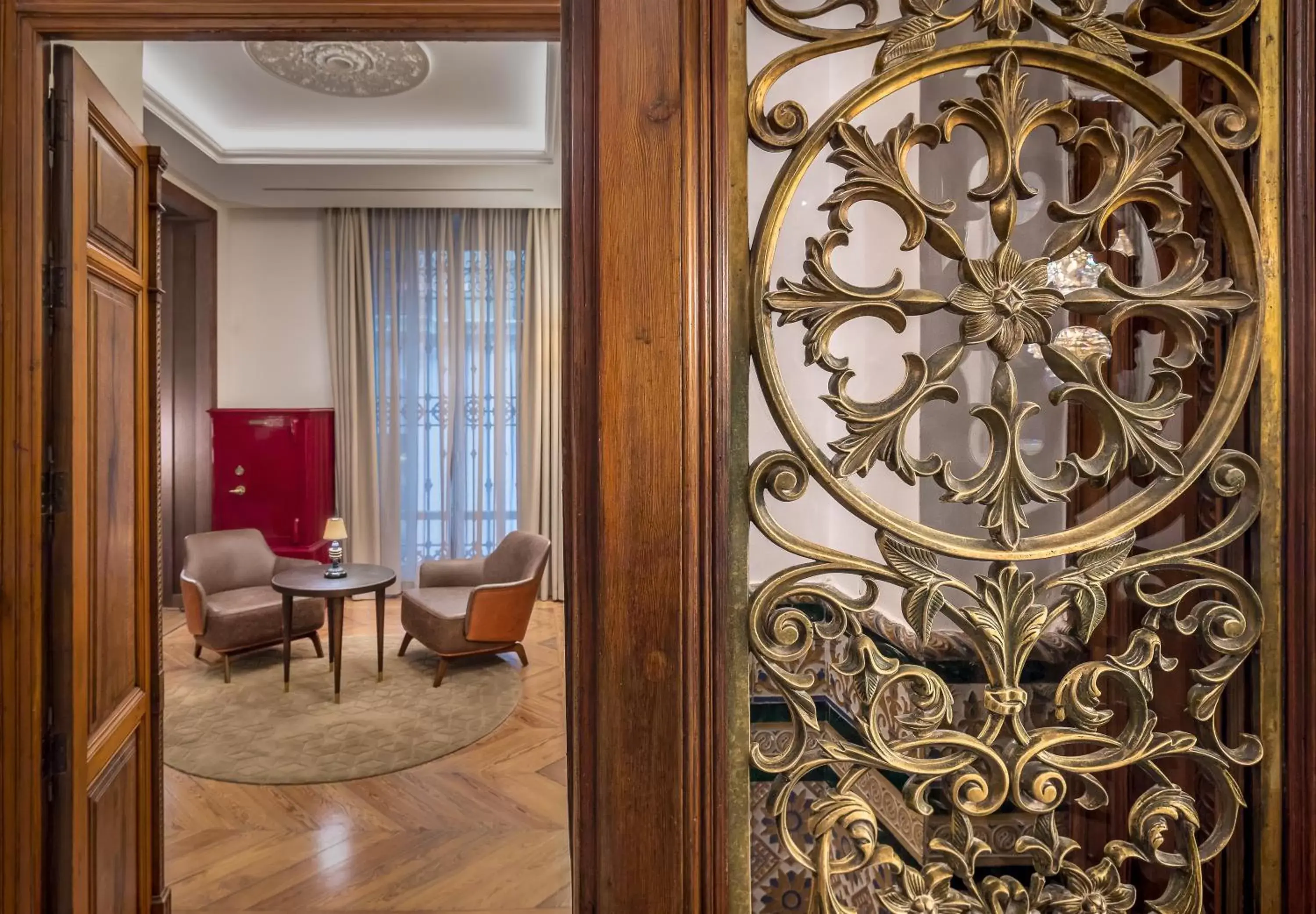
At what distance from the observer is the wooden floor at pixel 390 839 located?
7.43 feet

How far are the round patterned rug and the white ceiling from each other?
128 inches

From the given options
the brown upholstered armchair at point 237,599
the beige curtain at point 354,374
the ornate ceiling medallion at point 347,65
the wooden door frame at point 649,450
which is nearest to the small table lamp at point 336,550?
the brown upholstered armchair at point 237,599

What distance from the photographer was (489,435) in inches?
237

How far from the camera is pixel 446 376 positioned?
5.97 m

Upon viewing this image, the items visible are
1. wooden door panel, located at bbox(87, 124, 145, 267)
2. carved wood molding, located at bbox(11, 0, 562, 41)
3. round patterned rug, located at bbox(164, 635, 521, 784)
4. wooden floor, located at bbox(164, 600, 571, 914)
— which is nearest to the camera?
carved wood molding, located at bbox(11, 0, 562, 41)

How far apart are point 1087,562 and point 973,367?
0.65 ft

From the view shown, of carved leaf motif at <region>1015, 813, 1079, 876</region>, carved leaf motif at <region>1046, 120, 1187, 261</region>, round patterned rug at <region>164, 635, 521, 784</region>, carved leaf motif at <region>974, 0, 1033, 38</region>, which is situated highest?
carved leaf motif at <region>974, 0, 1033, 38</region>

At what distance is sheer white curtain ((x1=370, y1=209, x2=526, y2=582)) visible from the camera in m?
5.90

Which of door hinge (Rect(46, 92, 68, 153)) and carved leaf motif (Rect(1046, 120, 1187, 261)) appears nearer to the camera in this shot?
carved leaf motif (Rect(1046, 120, 1187, 261))

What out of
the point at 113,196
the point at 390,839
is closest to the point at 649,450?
the point at 113,196

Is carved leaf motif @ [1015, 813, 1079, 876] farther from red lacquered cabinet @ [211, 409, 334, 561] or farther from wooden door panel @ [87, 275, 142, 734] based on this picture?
red lacquered cabinet @ [211, 409, 334, 561]

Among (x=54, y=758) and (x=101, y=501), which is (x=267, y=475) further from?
(x=54, y=758)

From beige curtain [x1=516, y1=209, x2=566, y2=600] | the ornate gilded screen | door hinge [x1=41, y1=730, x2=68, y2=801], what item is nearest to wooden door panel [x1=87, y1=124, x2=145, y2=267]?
door hinge [x1=41, y1=730, x2=68, y2=801]

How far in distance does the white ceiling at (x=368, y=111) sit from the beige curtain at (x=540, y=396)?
0.96 meters
